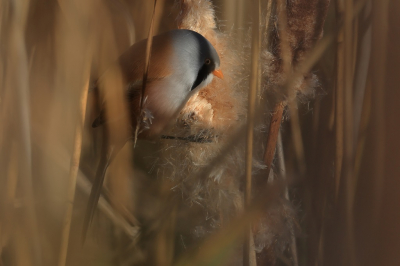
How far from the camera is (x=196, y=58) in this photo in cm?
85

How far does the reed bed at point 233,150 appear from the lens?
0.63 metres

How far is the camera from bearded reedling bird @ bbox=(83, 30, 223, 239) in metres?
0.73

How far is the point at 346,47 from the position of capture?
69 centimetres

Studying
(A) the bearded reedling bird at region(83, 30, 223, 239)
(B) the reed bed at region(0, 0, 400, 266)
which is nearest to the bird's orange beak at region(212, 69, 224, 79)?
A: (A) the bearded reedling bird at region(83, 30, 223, 239)

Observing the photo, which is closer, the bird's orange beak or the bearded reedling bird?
the bearded reedling bird

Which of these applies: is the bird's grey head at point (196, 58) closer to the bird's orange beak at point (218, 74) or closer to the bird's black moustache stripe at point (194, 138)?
the bird's orange beak at point (218, 74)

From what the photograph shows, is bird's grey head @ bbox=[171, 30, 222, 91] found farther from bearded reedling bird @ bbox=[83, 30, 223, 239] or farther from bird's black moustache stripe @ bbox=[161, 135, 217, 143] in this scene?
bird's black moustache stripe @ bbox=[161, 135, 217, 143]

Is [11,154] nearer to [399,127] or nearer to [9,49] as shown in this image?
[9,49]

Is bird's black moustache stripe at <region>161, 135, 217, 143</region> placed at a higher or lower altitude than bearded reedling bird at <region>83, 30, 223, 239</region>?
lower

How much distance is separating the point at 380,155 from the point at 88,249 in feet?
2.08

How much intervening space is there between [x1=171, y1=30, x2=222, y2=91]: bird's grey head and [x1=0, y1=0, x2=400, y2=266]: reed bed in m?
0.07

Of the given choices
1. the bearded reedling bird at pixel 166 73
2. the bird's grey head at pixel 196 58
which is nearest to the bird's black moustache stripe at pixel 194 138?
the bearded reedling bird at pixel 166 73

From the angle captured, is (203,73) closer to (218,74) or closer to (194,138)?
(218,74)

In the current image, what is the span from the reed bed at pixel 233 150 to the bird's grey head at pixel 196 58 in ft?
0.23
